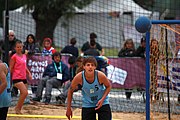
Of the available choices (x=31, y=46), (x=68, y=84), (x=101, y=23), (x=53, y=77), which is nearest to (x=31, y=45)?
(x=31, y=46)

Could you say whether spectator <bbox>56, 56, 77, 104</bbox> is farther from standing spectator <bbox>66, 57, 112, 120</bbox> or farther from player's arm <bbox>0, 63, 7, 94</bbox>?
player's arm <bbox>0, 63, 7, 94</bbox>

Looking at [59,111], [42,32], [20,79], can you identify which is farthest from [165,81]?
[42,32]

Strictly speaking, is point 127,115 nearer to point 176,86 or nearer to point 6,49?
point 176,86

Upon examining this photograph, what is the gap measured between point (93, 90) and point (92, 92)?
0.03m

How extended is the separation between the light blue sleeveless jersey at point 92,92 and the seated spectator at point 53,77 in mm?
4478

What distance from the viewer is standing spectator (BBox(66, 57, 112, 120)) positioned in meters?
7.00

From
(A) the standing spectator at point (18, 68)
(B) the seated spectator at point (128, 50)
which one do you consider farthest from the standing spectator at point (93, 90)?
(B) the seated spectator at point (128, 50)

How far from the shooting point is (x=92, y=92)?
7062 mm

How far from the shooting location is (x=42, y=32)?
26.4 metres

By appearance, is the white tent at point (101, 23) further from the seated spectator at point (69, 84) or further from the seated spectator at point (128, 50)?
the seated spectator at point (69, 84)

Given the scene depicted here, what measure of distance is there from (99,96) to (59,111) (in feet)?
11.9

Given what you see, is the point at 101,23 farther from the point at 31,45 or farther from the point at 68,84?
the point at 68,84

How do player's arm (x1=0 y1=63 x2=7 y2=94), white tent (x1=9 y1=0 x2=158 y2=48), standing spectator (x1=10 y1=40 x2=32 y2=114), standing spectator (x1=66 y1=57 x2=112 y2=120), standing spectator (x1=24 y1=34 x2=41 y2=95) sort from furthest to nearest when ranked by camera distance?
1. white tent (x1=9 y1=0 x2=158 y2=48)
2. standing spectator (x1=24 y1=34 x2=41 y2=95)
3. standing spectator (x1=10 y1=40 x2=32 y2=114)
4. standing spectator (x1=66 y1=57 x2=112 y2=120)
5. player's arm (x1=0 y1=63 x2=7 y2=94)

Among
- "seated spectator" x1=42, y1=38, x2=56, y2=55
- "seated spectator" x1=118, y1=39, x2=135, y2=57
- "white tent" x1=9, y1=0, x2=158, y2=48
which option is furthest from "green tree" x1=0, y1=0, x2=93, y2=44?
"seated spectator" x1=118, y1=39, x2=135, y2=57
